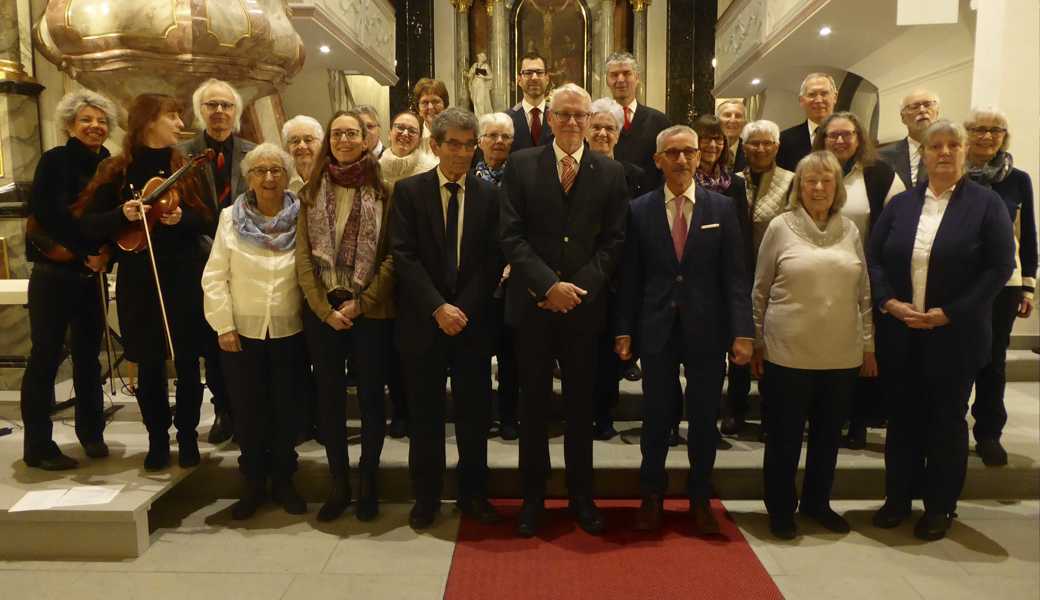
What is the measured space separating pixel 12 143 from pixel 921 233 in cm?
545

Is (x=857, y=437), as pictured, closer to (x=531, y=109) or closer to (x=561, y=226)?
(x=561, y=226)

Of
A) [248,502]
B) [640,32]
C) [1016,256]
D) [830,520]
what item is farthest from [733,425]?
[640,32]

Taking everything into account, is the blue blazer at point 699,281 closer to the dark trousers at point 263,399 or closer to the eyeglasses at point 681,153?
the eyeglasses at point 681,153

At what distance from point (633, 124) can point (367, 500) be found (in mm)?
2099

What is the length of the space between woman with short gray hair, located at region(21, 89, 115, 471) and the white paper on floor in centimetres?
32

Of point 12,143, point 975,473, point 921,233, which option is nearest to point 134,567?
point 921,233

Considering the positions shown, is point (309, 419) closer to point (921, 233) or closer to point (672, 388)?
point (672, 388)

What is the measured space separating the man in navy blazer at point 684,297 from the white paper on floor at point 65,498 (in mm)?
2001

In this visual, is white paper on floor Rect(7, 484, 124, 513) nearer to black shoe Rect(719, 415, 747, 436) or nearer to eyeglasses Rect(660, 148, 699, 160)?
eyeglasses Rect(660, 148, 699, 160)

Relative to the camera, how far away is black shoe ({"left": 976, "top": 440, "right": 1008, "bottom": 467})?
322 cm

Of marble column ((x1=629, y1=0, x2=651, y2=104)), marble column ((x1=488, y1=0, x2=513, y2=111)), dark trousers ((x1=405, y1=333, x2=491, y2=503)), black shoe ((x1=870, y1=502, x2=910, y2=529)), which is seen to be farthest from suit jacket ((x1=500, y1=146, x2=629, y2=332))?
marble column ((x1=629, y1=0, x2=651, y2=104))

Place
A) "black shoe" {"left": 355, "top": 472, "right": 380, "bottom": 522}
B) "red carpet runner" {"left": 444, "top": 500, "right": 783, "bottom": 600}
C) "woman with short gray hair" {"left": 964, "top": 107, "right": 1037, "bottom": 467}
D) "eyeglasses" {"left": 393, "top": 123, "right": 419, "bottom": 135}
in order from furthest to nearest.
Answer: "eyeglasses" {"left": 393, "top": 123, "right": 419, "bottom": 135} < "woman with short gray hair" {"left": 964, "top": 107, "right": 1037, "bottom": 467} < "black shoe" {"left": 355, "top": 472, "right": 380, "bottom": 522} < "red carpet runner" {"left": 444, "top": 500, "right": 783, "bottom": 600}

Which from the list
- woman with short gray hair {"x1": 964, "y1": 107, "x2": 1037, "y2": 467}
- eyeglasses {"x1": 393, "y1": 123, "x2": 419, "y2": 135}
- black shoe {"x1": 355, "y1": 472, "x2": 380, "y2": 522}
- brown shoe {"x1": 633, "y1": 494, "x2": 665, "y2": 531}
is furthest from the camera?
eyeglasses {"x1": 393, "y1": 123, "x2": 419, "y2": 135}

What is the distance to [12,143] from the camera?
197 inches
